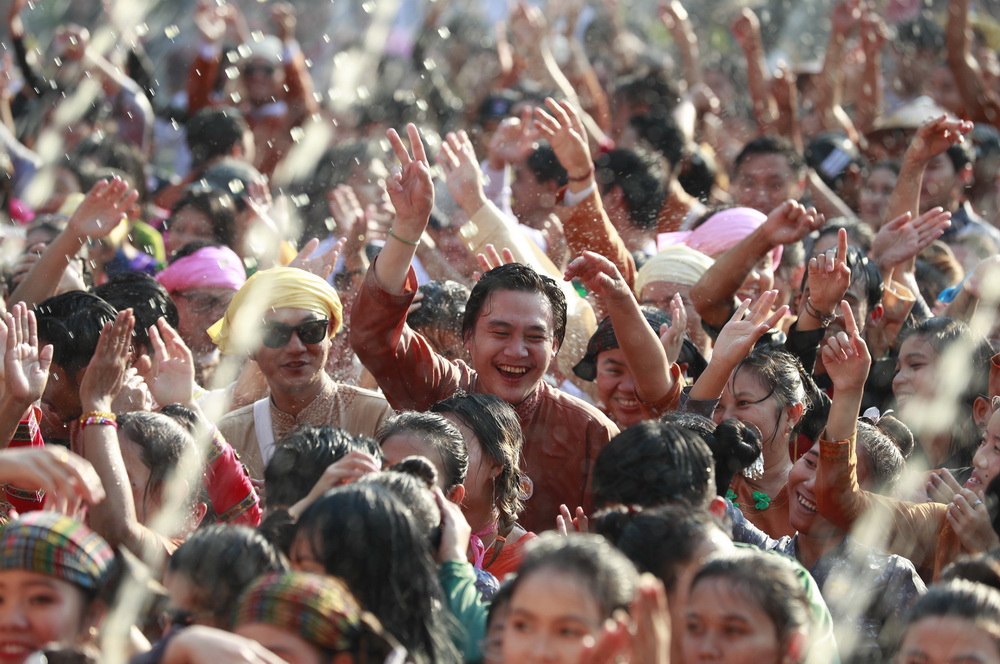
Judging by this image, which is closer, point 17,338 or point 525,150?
point 17,338

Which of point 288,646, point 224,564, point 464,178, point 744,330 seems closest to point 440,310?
point 464,178

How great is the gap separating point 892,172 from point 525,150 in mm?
2024

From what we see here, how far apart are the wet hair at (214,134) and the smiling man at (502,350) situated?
3540 mm

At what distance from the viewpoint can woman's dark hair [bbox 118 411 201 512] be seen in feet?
13.0

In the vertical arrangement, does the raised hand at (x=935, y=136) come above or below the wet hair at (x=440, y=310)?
above

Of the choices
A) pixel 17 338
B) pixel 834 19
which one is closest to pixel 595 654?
pixel 17 338

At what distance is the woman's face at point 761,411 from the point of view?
456cm

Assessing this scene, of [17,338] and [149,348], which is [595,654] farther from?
[149,348]

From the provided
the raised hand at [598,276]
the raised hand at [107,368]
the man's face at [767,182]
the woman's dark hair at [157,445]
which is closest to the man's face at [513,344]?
the raised hand at [598,276]

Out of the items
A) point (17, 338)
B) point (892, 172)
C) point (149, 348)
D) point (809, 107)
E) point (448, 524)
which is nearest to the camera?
point (448, 524)

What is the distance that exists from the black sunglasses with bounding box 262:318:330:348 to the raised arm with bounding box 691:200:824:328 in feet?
5.44

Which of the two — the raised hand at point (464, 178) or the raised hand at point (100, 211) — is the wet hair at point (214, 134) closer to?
the raised hand at point (100, 211)

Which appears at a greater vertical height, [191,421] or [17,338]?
[17,338]

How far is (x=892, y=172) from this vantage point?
23.5 feet
